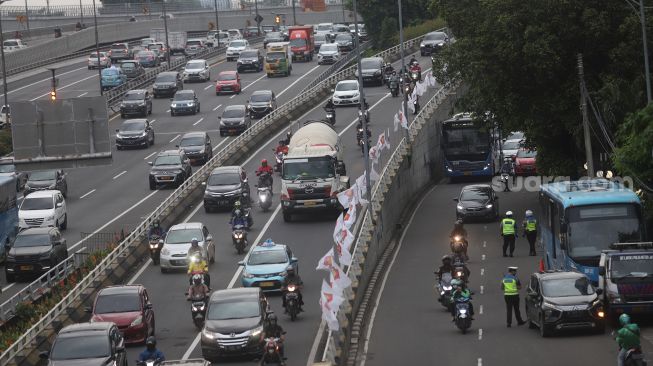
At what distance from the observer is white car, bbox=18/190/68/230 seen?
5362cm

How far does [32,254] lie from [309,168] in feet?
38.7

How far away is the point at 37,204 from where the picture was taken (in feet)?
179

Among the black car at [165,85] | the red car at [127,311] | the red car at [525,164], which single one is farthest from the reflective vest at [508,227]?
the black car at [165,85]

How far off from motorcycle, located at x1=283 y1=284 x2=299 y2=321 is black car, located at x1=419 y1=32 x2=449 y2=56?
67989 millimetres

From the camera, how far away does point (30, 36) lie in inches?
5600

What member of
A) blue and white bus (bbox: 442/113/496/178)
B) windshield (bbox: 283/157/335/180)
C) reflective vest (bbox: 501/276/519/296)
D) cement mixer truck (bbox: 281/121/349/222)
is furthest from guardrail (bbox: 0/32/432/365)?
reflective vest (bbox: 501/276/519/296)

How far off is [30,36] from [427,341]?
115 metres

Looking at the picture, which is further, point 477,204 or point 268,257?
point 477,204

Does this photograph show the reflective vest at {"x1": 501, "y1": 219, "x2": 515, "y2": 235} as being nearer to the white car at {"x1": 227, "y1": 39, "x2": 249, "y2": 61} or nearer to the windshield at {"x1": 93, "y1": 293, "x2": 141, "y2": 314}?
the windshield at {"x1": 93, "y1": 293, "x2": 141, "y2": 314}

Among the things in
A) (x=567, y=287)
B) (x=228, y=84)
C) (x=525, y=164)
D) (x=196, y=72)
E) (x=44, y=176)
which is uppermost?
(x=196, y=72)

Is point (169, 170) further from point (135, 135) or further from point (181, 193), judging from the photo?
point (135, 135)

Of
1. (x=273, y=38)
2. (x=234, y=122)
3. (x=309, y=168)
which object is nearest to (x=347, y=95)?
(x=234, y=122)

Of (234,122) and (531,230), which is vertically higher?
(234,122)

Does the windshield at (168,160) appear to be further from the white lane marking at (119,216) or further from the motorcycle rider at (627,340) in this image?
the motorcycle rider at (627,340)
